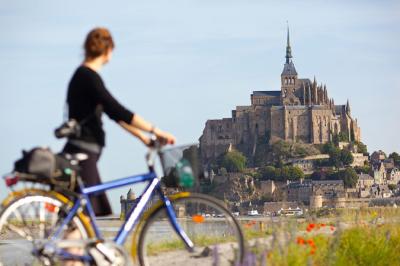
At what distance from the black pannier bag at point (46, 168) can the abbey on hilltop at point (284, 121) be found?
100 metres

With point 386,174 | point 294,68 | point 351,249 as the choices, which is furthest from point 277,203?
point 351,249

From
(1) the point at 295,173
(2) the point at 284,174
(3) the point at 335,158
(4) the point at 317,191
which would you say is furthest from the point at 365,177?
(4) the point at 317,191

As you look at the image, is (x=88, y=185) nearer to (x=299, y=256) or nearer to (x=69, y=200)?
(x=69, y=200)

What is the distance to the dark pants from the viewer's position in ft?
13.4

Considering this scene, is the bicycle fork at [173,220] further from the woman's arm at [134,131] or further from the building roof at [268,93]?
the building roof at [268,93]

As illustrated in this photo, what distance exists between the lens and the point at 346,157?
331ft

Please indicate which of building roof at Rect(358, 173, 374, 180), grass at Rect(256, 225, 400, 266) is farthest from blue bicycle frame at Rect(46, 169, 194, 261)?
building roof at Rect(358, 173, 374, 180)

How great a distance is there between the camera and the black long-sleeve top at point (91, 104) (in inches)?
161

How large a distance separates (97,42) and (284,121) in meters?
101

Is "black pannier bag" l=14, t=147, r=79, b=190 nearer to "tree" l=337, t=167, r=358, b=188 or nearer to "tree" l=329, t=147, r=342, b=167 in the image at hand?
"tree" l=337, t=167, r=358, b=188

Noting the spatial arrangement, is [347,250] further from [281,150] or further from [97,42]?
[281,150]

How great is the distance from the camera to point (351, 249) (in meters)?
6.34

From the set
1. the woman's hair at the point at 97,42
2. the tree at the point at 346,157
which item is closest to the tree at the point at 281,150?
the tree at the point at 346,157

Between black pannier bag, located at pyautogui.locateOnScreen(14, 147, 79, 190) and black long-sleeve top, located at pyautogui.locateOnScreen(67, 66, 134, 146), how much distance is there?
0.61 ft
